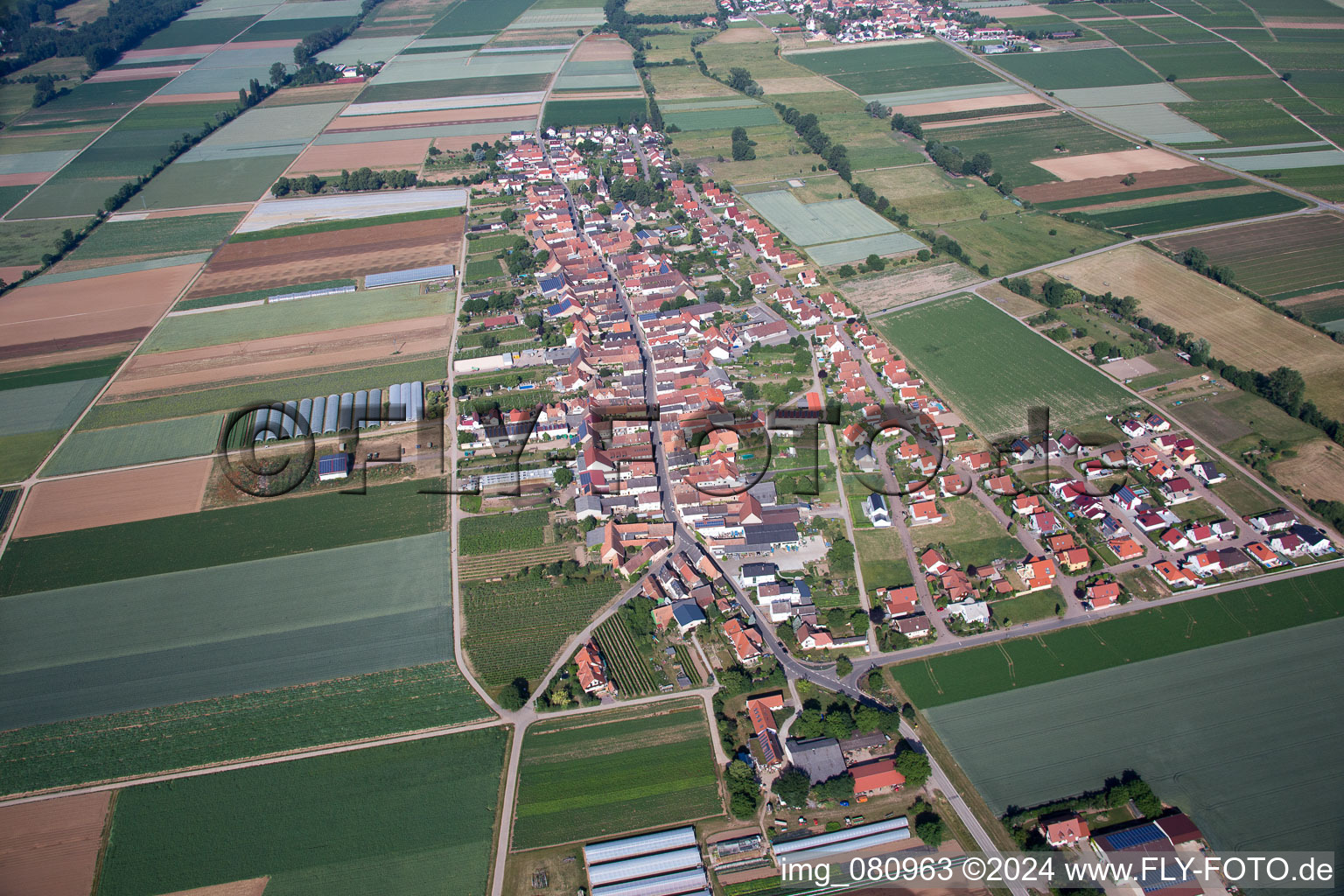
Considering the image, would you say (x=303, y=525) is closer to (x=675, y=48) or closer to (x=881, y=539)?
(x=881, y=539)

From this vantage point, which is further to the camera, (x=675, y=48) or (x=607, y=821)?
(x=675, y=48)

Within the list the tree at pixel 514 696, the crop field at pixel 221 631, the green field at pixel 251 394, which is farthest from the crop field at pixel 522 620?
the green field at pixel 251 394

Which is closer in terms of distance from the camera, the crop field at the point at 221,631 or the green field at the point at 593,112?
the crop field at the point at 221,631

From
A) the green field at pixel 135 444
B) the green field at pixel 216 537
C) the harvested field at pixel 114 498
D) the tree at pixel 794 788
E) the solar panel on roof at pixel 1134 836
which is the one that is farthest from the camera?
the green field at pixel 135 444

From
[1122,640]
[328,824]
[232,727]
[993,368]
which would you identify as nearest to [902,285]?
[993,368]

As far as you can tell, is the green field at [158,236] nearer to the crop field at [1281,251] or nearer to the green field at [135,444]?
the green field at [135,444]

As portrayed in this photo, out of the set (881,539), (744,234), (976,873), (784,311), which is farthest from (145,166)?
(976,873)
